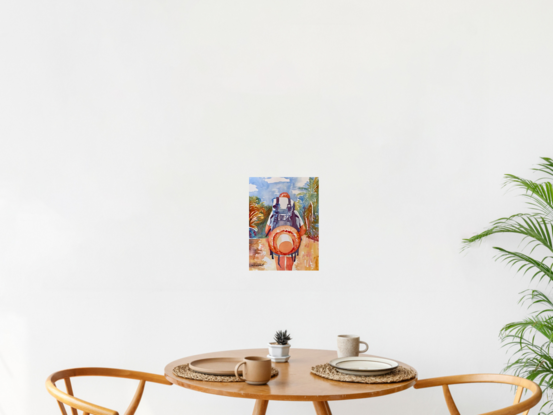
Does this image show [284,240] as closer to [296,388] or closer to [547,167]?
[296,388]

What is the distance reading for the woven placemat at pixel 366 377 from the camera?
1.70 m

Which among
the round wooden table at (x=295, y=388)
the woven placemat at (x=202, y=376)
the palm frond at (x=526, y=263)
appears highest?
the palm frond at (x=526, y=263)

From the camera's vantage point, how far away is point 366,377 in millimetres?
1747

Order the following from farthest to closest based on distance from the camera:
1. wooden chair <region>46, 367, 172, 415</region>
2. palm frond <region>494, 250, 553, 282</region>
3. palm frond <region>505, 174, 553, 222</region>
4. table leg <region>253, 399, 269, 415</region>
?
palm frond <region>505, 174, 553, 222</region>
palm frond <region>494, 250, 553, 282</region>
table leg <region>253, 399, 269, 415</region>
wooden chair <region>46, 367, 172, 415</region>

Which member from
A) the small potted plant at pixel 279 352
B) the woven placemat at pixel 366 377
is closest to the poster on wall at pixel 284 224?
the small potted plant at pixel 279 352

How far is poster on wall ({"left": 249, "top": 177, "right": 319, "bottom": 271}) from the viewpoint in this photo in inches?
113

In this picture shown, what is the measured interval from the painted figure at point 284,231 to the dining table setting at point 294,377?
841mm

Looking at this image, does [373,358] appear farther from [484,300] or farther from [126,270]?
[126,270]

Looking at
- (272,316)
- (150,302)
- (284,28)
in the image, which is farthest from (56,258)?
(284,28)

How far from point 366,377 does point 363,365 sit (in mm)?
148

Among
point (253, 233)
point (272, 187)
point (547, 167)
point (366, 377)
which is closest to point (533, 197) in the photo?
point (547, 167)

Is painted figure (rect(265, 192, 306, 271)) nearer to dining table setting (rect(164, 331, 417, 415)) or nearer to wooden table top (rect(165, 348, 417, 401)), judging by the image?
dining table setting (rect(164, 331, 417, 415))

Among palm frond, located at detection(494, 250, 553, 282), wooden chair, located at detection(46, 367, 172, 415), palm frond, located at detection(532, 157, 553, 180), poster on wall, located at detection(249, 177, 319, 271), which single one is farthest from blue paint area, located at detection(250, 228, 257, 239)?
palm frond, located at detection(532, 157, 553, 180)

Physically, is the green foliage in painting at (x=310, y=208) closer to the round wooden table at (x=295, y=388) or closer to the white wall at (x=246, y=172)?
the white wall at (x=246, y=172)
